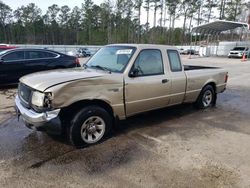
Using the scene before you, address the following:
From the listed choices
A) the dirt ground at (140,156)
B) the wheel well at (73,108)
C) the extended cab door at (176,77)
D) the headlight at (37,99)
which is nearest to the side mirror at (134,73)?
the wheel well at (73,108)

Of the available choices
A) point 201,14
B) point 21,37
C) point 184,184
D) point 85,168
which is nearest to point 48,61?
point 85,168

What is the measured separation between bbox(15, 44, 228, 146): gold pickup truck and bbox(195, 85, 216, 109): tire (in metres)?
0.83

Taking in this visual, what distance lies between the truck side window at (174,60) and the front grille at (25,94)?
9.80 feet

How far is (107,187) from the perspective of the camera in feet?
11.2

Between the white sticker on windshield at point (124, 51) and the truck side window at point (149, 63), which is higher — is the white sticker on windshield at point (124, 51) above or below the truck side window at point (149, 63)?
above

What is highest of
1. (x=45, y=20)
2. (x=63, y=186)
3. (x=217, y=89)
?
(x=45, y=20)

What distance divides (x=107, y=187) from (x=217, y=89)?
5.18 meters

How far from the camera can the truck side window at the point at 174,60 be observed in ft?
19.2

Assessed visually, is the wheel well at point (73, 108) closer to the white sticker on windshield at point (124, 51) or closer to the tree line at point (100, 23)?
the white sticker on windshield at point (124, 51)

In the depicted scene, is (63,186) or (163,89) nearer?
(63,186)

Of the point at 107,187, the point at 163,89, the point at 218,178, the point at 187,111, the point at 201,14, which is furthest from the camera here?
the point at 201,14

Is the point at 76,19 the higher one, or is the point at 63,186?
the point at 76,19

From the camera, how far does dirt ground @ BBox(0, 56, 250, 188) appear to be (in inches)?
141

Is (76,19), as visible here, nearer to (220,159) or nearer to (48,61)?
(48,61)
